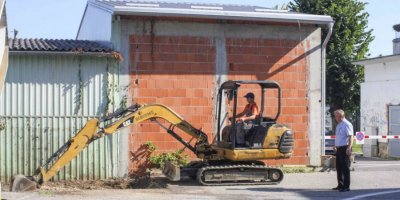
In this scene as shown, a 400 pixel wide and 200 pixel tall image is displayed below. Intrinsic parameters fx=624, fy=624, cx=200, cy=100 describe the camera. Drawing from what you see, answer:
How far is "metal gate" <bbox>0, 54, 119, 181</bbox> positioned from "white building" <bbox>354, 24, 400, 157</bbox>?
14745mm

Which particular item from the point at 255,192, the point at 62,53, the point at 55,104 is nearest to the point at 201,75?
the point at 62,53

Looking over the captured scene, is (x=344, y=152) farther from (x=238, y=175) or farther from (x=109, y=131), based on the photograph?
(x=109, y=131)

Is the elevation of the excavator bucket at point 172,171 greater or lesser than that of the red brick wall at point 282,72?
lesser

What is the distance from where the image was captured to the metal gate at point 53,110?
1457cm

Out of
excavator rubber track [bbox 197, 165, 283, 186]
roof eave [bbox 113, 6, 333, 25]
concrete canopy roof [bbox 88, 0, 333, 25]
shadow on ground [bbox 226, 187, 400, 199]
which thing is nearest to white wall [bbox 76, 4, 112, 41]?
concrete canopy roof [bbox 88, 0, 333, 25]

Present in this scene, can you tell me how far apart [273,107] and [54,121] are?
5642 millimetres

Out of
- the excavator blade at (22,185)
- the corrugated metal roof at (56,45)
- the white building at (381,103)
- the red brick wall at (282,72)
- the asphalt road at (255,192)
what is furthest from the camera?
the white building at (381,103)

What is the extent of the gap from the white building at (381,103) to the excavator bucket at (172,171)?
14382 mm

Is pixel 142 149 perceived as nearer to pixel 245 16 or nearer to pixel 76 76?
pixel 76 76

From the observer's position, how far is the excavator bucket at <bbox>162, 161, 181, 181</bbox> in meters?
13.6

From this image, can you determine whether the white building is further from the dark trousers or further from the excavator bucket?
the excavator bucket

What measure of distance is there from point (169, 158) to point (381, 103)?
47.3 ft

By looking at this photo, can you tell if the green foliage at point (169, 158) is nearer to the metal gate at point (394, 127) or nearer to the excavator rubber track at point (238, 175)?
the excavator rubber track at point (238, 175)

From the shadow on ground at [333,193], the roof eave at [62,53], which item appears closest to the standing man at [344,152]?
the shadow on ground at [333,193]
